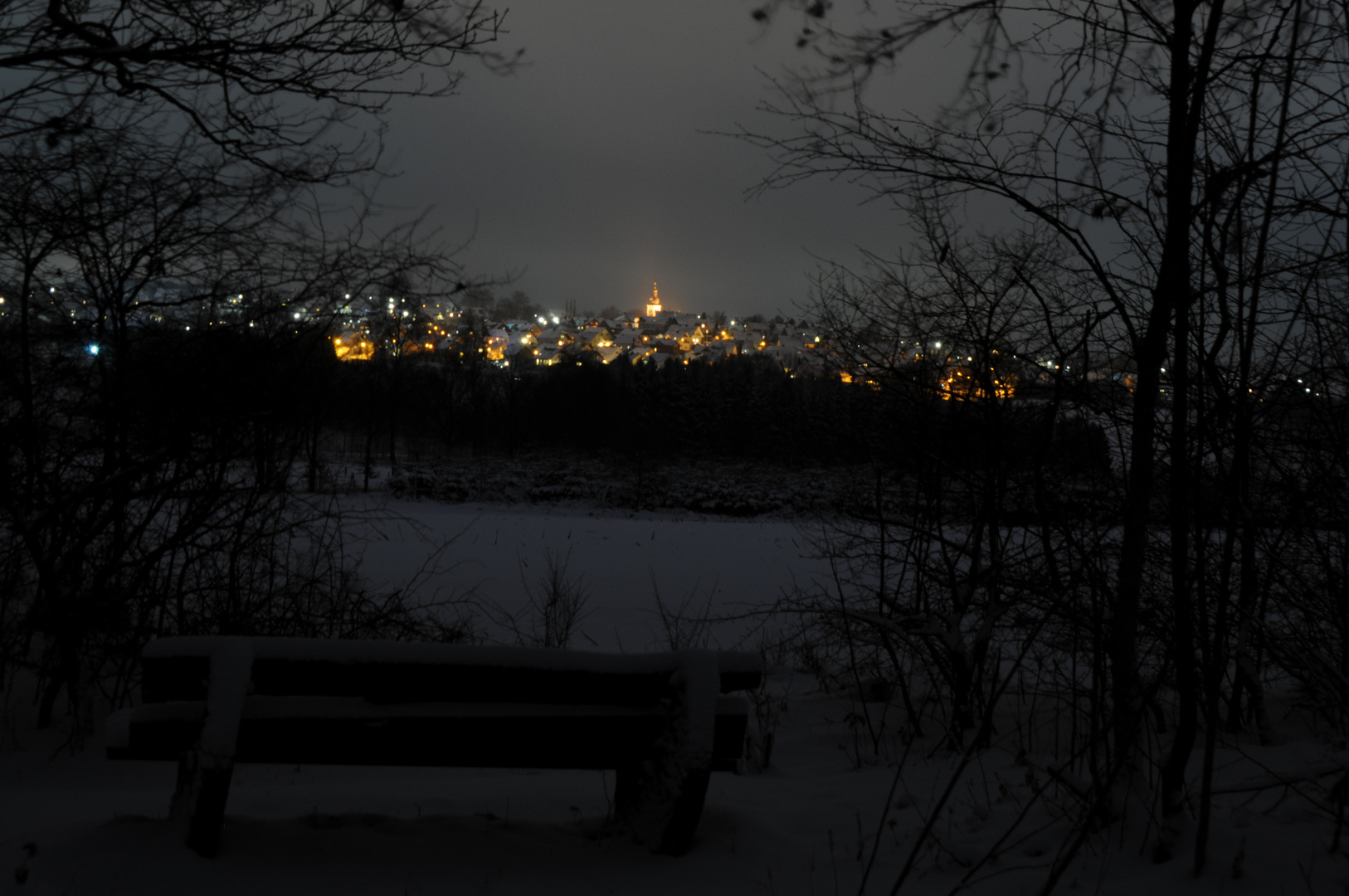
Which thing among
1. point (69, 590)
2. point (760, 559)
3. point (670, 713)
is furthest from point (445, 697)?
point (760, 559)

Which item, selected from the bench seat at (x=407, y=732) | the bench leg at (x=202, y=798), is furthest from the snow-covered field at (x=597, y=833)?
the bench seat at (x=407, y=732)

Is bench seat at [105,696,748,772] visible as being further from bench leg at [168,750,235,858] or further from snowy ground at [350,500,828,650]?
snowy ground at [350,500,828,650]

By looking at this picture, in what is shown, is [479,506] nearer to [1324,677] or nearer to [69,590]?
[69,590]

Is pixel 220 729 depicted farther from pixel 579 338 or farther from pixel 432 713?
pixel 579 338

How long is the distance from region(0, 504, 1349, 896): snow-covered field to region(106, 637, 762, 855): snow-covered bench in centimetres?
20

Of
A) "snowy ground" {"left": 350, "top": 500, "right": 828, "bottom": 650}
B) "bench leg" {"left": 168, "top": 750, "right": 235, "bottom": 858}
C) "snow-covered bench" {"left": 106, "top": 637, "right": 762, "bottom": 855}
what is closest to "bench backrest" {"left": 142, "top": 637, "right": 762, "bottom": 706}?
"snow-covered bench" {"left": 106, "top": 637, "right": 762, "bottom": 855}

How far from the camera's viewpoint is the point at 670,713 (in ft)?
9.17

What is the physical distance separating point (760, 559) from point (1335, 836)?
11.5 metres

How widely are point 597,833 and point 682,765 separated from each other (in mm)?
592

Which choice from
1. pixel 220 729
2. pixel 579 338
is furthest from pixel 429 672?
pixel 579 338

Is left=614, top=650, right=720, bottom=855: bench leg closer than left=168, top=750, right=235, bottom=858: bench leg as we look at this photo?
No

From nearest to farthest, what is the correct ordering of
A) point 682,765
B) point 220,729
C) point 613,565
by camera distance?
point 220,729
point 682,765
point 613,565

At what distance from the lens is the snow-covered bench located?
2.41 m

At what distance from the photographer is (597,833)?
2998 mm
